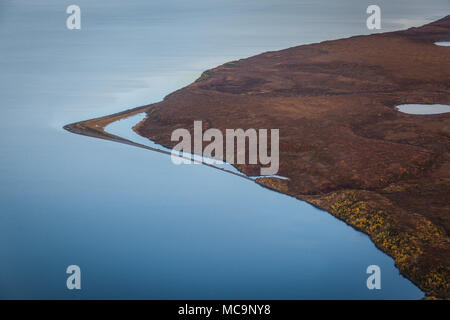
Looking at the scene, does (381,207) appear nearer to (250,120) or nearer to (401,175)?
(401,175)

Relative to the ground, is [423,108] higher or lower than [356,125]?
higher

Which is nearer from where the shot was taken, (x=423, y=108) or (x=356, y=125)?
(x=356, y=125)

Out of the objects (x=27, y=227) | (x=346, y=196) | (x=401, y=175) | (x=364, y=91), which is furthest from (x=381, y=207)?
(x=364, y=91)

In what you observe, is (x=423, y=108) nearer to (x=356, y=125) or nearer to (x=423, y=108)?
(x=423, y=108)

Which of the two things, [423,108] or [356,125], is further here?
[423,108]

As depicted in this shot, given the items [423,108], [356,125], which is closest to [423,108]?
[423,108]

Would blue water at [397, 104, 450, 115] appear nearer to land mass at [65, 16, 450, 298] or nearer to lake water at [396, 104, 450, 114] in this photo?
lake water at [396, 104, 450, 114]

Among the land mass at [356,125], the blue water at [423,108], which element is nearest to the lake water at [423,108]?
the blue water at [423,108]
